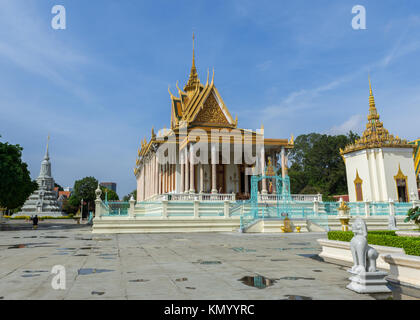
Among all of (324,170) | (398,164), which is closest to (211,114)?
(398,164)

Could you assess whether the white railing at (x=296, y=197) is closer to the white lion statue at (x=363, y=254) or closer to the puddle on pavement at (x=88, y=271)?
the puddle on pavement at (x=88, y=271)

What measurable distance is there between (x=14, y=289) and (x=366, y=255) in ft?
17.9

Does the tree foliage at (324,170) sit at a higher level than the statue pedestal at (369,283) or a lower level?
higher

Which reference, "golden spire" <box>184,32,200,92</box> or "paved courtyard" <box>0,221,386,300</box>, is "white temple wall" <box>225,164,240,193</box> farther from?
"paved courtyard" <box>0,221,386,300</box>

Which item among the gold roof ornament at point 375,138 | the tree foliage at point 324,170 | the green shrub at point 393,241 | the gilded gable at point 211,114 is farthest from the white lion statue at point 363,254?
the tree foliage at point 324,170

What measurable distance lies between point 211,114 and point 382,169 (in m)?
18.6

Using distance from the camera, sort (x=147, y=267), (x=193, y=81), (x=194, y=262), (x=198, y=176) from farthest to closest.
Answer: (x=193, y=81), (x=198, y=176), (x=194, y=262), (x=147, y=267)

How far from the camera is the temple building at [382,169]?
3275 centimetres

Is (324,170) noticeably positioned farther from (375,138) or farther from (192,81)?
(192,81)

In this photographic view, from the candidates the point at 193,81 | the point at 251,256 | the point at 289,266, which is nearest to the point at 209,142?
the point at 193,81

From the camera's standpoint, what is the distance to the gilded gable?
1230 inches

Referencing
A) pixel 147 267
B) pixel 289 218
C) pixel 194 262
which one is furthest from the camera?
pixel 289 218
